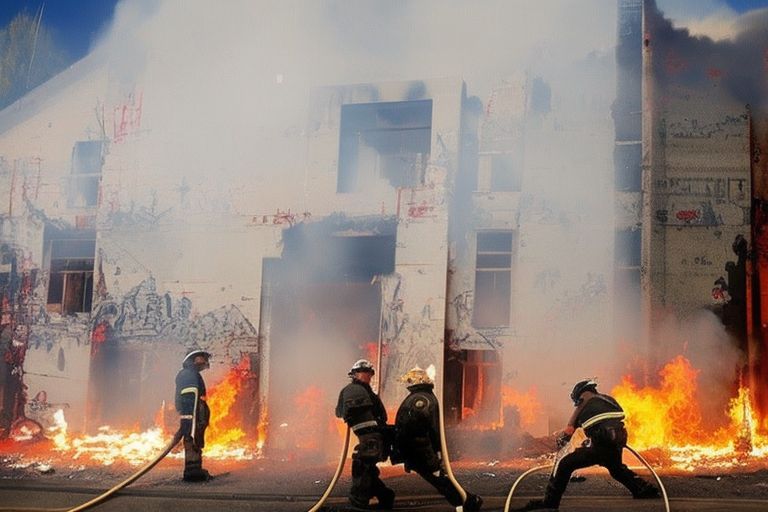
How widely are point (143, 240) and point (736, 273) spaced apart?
35.8ft

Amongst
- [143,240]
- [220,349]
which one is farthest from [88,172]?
[220,349]

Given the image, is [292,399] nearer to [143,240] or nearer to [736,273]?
[143,240]

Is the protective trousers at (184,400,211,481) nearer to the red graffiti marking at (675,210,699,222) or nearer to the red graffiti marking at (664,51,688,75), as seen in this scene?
the red graffiti marking at (675,210,699,222)

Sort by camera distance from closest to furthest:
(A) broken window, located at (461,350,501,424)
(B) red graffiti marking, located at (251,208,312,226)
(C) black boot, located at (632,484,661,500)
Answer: (C) black boot, located at (632,484,661,500)
(A) broken window, located at (461,350,501,424)
(B) red graffiti marking, located at (251,208,312,226)

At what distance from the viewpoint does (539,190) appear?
43.9 feet

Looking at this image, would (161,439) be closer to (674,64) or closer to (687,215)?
(687,215)

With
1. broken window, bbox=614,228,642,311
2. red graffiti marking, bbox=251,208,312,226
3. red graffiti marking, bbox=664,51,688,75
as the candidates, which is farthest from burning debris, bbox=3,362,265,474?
red graffiti marking, bbox=664,51,688,75

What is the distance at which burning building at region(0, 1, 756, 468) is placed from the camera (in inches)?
508

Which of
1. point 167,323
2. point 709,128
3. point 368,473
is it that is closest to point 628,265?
point 709,128

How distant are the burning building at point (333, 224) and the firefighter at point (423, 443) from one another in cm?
489

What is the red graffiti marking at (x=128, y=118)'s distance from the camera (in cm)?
1545

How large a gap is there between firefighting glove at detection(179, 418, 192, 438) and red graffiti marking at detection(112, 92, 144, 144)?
283 inches

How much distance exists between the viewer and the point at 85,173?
15.9 m

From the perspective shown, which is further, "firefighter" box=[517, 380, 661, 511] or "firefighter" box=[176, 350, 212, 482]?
"firefighter" box=[176, 350, 212, 482]
